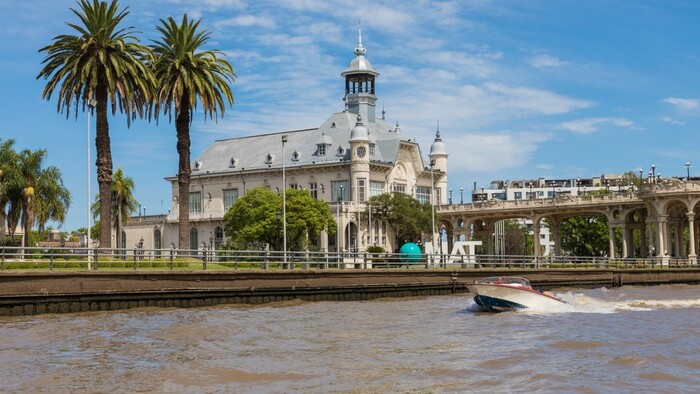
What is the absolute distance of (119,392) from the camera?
59.6 feet

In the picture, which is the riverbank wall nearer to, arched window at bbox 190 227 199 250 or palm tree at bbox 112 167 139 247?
palm tree at bbox 112 167 139 247

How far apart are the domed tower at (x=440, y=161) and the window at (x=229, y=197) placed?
25406mm

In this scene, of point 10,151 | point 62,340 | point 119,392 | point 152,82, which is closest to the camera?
point 119,392

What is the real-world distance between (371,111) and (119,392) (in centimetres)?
10528

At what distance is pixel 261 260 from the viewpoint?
68.6 metres

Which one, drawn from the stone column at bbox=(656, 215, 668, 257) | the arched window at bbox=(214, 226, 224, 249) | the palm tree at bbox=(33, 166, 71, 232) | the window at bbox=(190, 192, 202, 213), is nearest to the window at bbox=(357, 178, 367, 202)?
the arched window at bbox=(214, 226, 224, 249)

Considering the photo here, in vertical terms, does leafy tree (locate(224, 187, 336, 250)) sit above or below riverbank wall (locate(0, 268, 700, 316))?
above

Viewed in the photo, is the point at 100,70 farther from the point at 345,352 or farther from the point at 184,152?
the point at 345,352

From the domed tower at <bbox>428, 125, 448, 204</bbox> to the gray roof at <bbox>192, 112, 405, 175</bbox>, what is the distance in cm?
581

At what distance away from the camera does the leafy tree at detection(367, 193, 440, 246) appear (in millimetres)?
101875

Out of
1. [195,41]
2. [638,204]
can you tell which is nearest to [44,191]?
[195,41]

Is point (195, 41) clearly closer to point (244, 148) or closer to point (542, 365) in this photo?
point (542, 365)

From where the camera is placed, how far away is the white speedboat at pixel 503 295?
124 feet

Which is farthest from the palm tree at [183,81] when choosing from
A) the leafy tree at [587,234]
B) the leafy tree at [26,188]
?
the leafy tree at [587,234]
